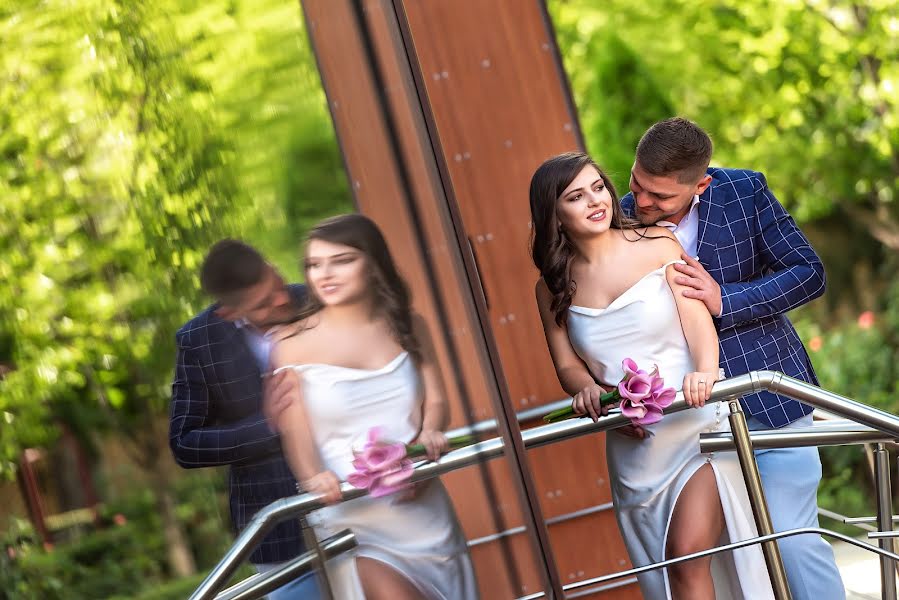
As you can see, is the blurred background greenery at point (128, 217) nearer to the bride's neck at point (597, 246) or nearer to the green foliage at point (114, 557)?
the green foliage at point (114, 557)

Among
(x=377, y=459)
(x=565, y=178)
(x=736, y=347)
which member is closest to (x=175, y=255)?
(x=377, y=459)

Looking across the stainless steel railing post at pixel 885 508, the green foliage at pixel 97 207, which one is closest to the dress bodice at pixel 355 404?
the green foliage at pixel 97 207

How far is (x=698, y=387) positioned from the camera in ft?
6.37

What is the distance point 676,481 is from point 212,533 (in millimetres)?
1766

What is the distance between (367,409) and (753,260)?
5.96 feet

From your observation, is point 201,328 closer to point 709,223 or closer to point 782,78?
point 709,223

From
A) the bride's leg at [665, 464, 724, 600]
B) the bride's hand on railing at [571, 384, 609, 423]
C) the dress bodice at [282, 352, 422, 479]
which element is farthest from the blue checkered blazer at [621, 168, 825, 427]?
the dress bodice at [282, 352, 422, 479]

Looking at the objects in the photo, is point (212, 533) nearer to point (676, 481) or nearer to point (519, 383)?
point (676, 481)

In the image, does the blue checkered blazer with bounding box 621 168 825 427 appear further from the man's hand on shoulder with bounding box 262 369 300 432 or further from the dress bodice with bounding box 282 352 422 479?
the man's hand on shoulder with bounding box 262 369 300 432

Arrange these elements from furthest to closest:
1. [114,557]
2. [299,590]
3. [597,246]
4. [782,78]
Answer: [782,78], [597,246], [299,590], [114,557]

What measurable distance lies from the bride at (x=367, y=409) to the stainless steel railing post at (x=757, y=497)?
129cm

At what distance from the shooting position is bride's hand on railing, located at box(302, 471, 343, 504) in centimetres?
56

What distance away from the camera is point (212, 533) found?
0.48 meters

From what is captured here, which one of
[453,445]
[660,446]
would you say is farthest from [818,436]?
[453,445]
